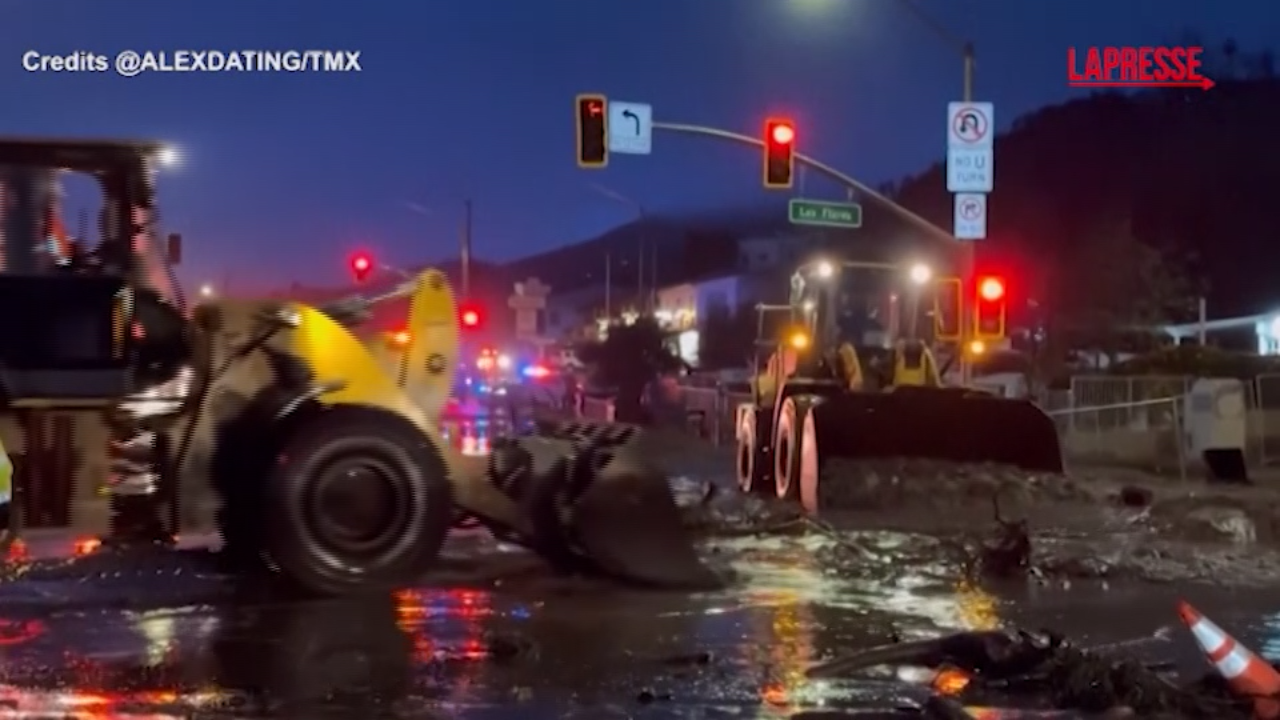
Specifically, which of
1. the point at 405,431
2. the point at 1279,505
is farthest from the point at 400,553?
the point at 1279,505

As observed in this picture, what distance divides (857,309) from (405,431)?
38.4 ft

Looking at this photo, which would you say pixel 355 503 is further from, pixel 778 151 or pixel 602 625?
pixel 778 151

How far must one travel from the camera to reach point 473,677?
8.70 meters

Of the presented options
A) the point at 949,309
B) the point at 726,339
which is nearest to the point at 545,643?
the point at 949,309

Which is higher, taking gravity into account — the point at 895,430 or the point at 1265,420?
the point at 895,430

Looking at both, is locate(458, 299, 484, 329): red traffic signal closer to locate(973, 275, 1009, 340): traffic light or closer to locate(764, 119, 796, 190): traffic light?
locate(764, 119, 796, 190): traffic light

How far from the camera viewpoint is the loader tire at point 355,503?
11.2m

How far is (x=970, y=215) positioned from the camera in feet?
88.6

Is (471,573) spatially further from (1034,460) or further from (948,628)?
(1034,460)

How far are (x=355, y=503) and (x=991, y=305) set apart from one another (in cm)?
1470

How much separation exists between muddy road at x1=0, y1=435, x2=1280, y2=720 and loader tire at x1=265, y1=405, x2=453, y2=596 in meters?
0.26

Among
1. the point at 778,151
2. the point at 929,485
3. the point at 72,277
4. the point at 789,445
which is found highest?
the point at 778,151

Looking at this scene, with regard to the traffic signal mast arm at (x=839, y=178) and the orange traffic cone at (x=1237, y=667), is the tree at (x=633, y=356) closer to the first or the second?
the traffic signal mast arm at (x=839, y=178)

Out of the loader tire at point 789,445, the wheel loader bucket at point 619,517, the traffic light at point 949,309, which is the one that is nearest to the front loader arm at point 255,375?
the wheel loader bucket at point 619,517
